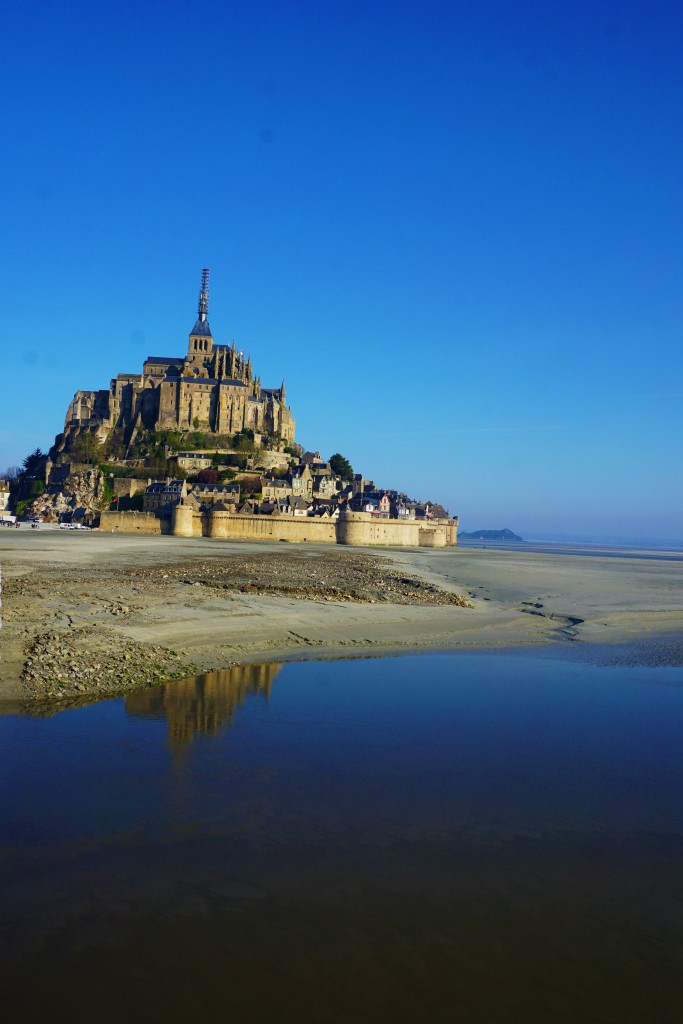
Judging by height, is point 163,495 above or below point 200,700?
above

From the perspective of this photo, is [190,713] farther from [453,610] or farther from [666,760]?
[453,610]

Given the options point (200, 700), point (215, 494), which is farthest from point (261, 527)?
point (200, 700)

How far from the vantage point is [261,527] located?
7331 cm

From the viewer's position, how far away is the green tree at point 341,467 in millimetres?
101125

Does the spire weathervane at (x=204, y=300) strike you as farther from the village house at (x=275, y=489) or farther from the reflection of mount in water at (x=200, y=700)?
the reflection of mount in water at (x=200, y=700)

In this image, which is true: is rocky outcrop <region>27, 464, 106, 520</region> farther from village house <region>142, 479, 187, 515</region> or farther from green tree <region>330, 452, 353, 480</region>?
green tree <region>330, 452, 353, 480</region>

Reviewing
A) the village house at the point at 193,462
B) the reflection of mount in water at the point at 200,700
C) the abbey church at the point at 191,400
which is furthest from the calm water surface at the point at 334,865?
the abbey church at the point at 191,400

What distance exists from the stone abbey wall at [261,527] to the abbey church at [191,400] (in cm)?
2155

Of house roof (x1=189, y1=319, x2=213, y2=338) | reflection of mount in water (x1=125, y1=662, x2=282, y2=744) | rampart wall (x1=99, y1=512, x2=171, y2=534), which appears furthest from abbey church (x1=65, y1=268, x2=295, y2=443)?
reflection of mount in water (x1=125, y1=662, x2=282, y2=744)

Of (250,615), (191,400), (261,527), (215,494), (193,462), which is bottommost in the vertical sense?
Result: (250,615)

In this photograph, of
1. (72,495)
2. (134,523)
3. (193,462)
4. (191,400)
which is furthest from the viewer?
(191,400)

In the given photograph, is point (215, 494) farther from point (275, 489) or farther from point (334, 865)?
point (334, 865)

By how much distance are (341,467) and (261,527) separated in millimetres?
30812

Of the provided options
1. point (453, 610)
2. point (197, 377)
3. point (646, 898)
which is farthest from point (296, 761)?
point (197, 377)
